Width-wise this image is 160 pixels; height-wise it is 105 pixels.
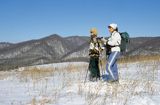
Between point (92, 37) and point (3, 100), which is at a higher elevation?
point (92, 37)

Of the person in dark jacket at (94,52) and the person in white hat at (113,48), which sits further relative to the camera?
the person in dark jacket at (94,52)

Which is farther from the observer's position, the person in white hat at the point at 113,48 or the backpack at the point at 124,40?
the backpack at the point at 124,40

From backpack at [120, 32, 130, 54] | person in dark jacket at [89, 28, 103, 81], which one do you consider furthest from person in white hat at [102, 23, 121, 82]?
person in dark jacket at [89, 28, 103, 81]

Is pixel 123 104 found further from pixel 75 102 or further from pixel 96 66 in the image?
pixel 96 66

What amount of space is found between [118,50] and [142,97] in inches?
111

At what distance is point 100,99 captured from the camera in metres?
10.5

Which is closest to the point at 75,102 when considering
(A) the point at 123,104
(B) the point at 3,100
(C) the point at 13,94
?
(A) the point at 123,104

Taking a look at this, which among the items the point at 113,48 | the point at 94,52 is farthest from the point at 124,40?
the point at 94,52

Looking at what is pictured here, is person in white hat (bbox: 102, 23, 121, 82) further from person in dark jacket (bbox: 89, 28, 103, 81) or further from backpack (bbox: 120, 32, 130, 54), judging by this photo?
person in dark jacket (bbox: 89, 28, 103, 81)

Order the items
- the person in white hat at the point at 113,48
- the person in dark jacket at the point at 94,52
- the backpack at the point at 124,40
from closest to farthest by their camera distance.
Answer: the person in white hat at the point at 113,48 → the backpack at the point at 124,40 → the person in dark jacket at the point at 94,52

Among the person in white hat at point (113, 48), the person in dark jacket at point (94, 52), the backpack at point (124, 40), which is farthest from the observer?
the person in dark jacket at point (94, 52)

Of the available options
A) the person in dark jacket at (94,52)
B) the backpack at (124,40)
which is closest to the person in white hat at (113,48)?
the backpack at (124,40)

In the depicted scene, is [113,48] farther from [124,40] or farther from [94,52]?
[94,52]

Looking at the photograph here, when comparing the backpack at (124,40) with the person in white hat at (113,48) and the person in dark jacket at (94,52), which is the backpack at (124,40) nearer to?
the person in white hat at (113,48)
